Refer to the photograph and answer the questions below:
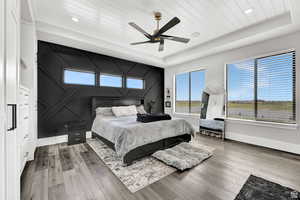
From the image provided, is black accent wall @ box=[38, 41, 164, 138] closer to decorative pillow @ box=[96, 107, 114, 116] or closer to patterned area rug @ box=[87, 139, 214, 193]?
decorative pillow @ box=[96, 107, 114, 116]

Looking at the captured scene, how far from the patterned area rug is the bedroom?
0.02m

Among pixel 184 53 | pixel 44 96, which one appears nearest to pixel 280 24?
pixel 184 53

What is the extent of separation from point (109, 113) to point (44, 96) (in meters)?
1.83

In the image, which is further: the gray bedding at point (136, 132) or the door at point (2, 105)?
the gray bedding at point (136, 132)

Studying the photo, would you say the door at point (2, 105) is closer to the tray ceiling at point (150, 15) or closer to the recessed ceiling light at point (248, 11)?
the tray ceiling at point (150, 15)

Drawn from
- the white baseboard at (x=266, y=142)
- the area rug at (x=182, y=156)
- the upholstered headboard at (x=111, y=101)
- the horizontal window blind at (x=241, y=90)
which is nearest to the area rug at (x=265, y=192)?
the area rug at (x=182, y=156)

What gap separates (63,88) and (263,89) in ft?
19.0

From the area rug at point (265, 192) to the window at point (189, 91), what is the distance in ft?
10.9

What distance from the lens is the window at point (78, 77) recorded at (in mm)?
3926

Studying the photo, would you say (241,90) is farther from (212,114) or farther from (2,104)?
(2,104)

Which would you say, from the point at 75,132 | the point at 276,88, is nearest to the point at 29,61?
the point at 75,132

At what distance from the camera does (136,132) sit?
8.15 ft

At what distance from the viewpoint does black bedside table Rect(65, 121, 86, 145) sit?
138 inches

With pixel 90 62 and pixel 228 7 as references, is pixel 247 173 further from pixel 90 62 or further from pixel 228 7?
pixel 90 62
